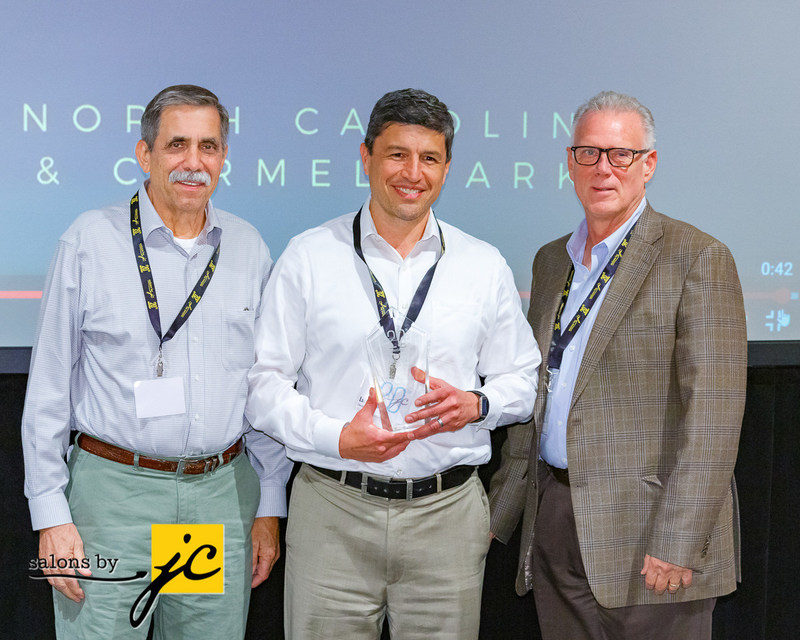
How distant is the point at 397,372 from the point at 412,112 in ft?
2.51

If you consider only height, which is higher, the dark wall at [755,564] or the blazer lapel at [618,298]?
the blazer lapel at [618,298]

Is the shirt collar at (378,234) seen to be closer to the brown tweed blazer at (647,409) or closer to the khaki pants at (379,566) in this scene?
the brown tweed blazer at (647,409)

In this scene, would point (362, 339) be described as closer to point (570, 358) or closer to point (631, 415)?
point (570, 358)

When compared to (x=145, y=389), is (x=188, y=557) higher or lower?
lower

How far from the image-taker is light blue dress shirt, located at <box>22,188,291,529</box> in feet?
7.07

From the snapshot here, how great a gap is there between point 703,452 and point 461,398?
0.70m

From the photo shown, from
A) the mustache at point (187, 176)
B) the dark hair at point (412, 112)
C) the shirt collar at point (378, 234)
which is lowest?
the shirt collar at point (378, 234)

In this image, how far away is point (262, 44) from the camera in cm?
308

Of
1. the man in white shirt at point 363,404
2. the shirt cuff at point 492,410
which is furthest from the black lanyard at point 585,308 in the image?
the shirt cuff at point 492,410

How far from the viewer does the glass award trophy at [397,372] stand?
1.98 metres

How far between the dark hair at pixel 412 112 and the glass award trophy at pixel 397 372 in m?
0.62

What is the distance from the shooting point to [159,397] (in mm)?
2160

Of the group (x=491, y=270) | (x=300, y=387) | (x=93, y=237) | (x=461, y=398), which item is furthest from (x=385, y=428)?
(x=93, y=237)

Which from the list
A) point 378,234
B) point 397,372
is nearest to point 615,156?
point 378,234
